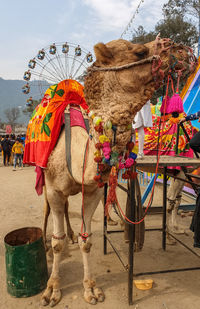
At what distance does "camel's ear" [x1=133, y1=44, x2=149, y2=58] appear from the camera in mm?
1707

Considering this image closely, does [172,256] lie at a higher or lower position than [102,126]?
lower

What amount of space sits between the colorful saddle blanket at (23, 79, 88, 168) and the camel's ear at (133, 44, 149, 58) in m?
1.04

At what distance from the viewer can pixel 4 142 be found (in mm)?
13562

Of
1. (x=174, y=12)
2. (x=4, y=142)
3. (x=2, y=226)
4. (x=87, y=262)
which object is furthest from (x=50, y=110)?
(x=174, y=12)

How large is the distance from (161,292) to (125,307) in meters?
0.50

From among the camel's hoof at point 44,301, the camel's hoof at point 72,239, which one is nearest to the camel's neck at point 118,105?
the camel's hoof at point 44,301

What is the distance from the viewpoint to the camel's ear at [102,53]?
1.66 meters

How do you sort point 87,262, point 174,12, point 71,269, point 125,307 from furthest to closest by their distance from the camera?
point 174,12, point 71,269, point 87,262, point 125,307

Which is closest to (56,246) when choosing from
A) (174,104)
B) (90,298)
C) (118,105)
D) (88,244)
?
(88,244)

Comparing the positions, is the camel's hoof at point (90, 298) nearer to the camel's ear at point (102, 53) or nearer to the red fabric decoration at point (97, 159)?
the red fabric decoration at point (97, 159)

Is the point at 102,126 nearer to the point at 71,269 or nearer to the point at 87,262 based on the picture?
the point at 87,262

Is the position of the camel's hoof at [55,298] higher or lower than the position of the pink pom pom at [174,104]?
lower

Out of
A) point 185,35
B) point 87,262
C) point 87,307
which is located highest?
point 185,35

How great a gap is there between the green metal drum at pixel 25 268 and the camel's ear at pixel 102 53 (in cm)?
203
